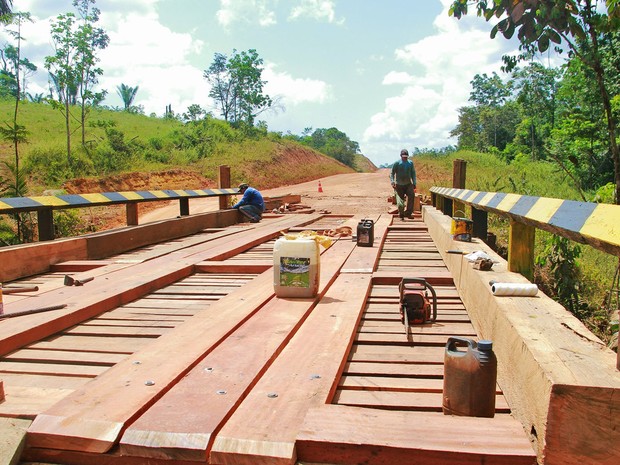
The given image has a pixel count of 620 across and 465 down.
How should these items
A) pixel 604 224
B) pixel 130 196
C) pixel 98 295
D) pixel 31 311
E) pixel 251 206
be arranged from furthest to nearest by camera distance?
1. pixel 251 206
2. pixel 130 196
3. pixel 98 295
4. pixel 31 311
5. pixel 604 224

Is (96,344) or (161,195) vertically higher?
(161,195)

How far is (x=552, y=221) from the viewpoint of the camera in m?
2.33

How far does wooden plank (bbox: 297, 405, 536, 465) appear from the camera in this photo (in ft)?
5.15

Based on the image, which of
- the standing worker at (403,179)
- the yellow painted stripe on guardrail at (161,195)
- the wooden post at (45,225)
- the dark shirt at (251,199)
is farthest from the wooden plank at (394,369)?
the standing worker at (403,179)

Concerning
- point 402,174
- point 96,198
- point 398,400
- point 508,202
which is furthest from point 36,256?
point 402,174

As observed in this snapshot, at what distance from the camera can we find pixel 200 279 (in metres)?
4.71

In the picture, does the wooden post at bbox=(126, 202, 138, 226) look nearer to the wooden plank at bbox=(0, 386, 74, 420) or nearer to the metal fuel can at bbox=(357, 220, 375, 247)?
the metal fuel can at bbox=(357, 220, 375, 247)

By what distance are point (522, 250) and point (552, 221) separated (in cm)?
97

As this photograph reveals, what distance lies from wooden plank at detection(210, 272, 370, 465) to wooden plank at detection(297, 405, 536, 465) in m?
0.09

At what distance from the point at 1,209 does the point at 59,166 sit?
22.1 meters

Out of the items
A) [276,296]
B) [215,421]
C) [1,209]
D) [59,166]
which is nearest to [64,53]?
[59,166]

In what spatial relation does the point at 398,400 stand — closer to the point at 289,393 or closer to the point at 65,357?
the point at 289,393

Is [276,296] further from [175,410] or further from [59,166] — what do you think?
[59,166]

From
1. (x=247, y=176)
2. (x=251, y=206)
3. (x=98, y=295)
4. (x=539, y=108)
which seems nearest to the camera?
(x=98, y=295)
